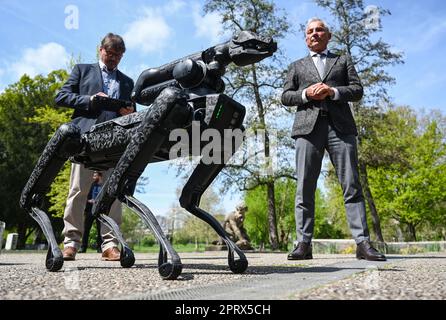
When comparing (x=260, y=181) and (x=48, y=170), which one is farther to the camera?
(x=260, y=181)

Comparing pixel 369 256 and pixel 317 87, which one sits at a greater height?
pixel 317 87

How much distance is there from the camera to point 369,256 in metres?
3.41

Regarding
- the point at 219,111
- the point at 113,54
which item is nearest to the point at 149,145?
the point at 219,111

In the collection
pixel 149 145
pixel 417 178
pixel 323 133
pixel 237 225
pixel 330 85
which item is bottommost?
pixel 237 225

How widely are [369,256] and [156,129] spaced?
232 cm

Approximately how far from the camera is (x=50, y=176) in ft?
9.10

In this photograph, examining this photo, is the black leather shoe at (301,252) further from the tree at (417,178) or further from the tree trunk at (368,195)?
the tree at (417,178)

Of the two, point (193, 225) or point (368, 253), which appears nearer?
point (368, 253)

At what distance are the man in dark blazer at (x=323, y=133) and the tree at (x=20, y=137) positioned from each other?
2609cm

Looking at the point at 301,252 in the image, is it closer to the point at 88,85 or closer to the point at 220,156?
the point at 220,156

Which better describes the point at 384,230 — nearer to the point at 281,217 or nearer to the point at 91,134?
the point at 281,217

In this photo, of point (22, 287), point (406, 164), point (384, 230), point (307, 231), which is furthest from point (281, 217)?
point (22, 287)

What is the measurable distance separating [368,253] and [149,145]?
230cm

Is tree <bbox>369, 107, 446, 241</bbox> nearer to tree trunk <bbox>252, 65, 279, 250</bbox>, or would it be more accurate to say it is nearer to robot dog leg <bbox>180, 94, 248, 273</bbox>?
tree trunk <bbox>252, 65, 279, 250</bbox>
